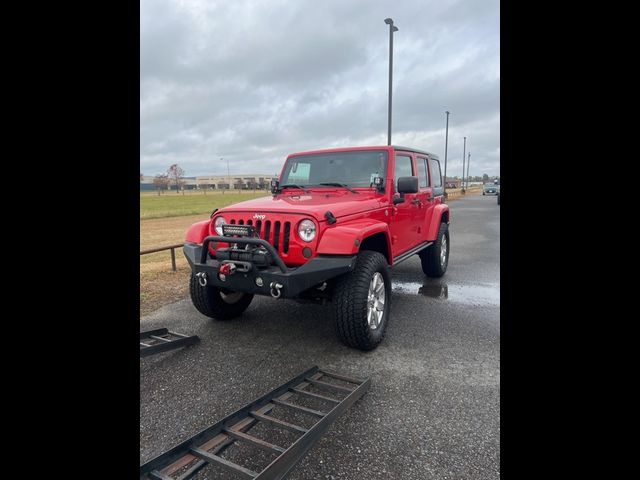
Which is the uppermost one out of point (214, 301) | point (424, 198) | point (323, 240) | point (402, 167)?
point (402, 167)

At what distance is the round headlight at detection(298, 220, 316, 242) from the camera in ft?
10.9

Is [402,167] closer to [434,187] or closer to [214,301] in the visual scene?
[434,187]

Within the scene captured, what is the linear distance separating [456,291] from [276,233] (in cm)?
323

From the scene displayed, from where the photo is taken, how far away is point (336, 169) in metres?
4.57

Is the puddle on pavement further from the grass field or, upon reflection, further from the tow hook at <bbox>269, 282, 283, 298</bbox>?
the grass field

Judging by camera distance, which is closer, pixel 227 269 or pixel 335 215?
pixel 227 269

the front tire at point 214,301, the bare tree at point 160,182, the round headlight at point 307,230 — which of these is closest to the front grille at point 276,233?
the round headlight at point 307,230

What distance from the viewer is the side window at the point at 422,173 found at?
5238 millimetres

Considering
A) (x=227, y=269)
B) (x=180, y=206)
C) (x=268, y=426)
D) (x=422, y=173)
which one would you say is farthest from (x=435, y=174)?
(x=180, y=206)
